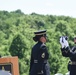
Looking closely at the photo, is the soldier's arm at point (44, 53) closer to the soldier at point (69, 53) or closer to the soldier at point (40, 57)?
the soldier at point (40, 57)

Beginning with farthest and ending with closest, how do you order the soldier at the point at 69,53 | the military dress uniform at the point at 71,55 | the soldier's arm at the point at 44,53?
1. the military dress uniform at the point at 71,55
2. the soldier at the point at 69,53
3. the soldier's arm at the point at 44,53

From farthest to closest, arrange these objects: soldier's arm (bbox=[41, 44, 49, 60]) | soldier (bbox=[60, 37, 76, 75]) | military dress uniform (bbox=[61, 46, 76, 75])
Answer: military dress uniform (bbox=[61, 46, 76, 75]), soldier (bbox=[60, 37, 76, 75]), soldier's arm (bbox=[41, 44, 49, 60])

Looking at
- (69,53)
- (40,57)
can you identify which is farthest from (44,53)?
(69,53)

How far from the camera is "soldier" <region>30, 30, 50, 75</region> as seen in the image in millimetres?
7633

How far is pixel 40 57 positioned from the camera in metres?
7.66

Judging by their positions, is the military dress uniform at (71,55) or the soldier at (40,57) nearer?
the soldier at (40,57)

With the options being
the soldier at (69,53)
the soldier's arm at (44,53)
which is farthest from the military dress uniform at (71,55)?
the soldier's arm at (44,53)

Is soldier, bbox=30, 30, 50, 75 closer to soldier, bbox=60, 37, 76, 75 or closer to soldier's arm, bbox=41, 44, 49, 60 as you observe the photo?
soldier's arm, bbox=41, 44, 49, 60

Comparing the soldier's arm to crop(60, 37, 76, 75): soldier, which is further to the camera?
crop(60, 37, 76, 75): soldier

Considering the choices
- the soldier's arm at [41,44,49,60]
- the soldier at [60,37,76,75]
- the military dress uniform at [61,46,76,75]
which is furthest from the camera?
the military dress uniform at [61,46,76,75]

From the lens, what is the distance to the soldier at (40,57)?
7.63 meters

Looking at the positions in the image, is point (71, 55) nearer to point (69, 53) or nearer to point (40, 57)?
point (69, 53)

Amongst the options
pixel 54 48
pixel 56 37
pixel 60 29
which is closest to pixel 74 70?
pixel 54 48

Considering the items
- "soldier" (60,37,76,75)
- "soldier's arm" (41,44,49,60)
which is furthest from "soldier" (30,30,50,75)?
"soldier" (60,37,76,75)
